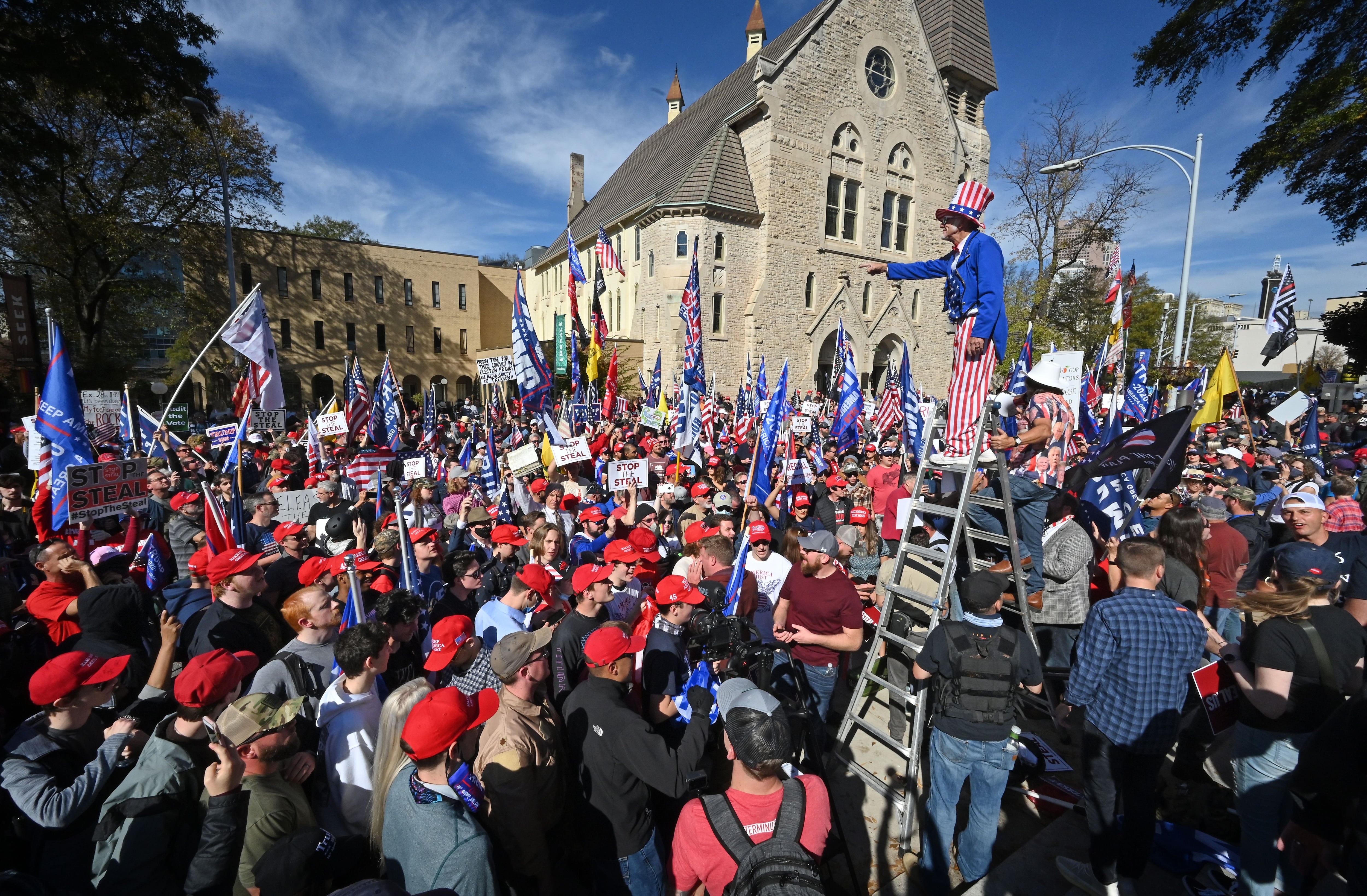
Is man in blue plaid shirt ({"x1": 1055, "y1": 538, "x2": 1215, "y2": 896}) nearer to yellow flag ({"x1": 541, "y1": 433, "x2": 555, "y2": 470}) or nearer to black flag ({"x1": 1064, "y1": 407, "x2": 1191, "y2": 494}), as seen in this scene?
black flag ({"x1": 1064, "y1": 407, "x2": 1191, "y2": 494})

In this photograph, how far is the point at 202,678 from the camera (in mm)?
2631

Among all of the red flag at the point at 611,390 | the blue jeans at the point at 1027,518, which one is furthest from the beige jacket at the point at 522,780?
the red flag at the point at 611,390

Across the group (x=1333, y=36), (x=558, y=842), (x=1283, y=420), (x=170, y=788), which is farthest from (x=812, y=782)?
(x=1333, y=36)

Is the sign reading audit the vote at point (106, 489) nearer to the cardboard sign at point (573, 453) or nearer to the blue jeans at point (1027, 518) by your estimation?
the cardboard sign at point (573, 453)

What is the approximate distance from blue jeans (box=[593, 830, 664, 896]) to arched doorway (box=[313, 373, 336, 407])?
41.3m

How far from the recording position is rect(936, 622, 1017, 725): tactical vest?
3123mm

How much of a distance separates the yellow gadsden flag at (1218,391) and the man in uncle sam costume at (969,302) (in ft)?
20.7

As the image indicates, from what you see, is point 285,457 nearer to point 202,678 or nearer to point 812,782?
point 202,678

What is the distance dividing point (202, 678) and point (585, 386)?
1953cm

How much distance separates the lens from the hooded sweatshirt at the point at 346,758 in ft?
9.61

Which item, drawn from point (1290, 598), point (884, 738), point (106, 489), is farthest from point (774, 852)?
point (106, 489)

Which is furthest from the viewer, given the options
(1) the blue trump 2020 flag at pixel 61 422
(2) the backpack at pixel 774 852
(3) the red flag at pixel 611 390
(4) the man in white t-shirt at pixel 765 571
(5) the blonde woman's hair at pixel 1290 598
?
(3) the red flag at pixel 611 390

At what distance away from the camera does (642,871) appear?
9.69 ft

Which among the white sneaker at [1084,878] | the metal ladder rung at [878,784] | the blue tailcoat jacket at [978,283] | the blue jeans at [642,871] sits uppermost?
the blue tailcoat jacket at [978,283]
